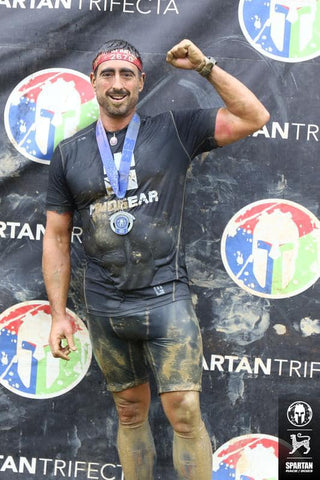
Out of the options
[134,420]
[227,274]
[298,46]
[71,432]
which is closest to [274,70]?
[298,46]

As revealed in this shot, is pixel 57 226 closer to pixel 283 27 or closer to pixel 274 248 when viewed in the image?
pixel 274 248

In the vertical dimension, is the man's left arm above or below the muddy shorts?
above

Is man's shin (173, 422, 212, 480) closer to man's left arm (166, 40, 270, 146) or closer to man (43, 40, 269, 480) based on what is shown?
man (43, 40, 269, 480)

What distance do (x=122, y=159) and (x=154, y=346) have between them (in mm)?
793

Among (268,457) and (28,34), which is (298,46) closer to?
(28,34)

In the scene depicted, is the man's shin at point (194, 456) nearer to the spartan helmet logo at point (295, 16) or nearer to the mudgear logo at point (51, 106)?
the mudgear logo at point (51, 106)

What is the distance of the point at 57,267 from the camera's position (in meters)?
3.69

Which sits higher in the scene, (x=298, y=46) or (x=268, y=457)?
(x=298, y=46)

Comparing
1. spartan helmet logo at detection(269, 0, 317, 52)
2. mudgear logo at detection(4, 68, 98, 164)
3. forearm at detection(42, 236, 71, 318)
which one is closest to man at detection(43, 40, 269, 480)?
forearm at detection(42, 236, 71, 318)

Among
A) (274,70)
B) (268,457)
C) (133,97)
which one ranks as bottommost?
(268,457)

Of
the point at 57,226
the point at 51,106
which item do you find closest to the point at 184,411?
the point at 57,226

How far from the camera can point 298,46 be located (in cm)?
383

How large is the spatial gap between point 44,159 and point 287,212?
1182mm

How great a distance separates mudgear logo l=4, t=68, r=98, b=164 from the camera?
12.8 feet
